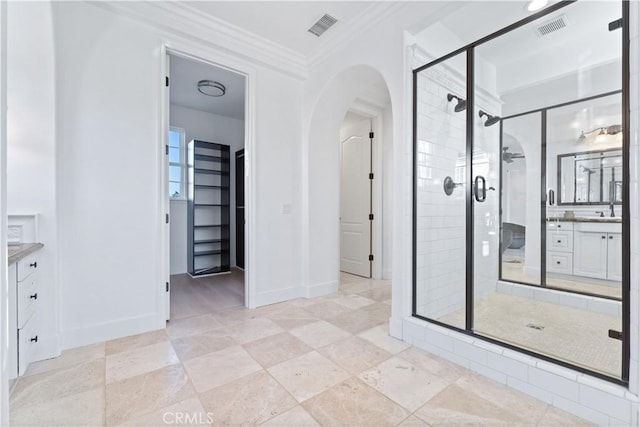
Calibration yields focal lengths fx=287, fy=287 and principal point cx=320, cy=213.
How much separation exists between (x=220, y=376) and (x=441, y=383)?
1331mm

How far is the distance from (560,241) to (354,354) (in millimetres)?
2881

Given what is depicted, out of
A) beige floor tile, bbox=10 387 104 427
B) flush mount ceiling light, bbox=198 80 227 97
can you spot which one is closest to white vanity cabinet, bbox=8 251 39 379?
beige floor tile, bbox=10 387 104 427

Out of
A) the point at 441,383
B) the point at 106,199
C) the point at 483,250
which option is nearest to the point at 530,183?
the point at 483,250

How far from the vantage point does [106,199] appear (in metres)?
2.29

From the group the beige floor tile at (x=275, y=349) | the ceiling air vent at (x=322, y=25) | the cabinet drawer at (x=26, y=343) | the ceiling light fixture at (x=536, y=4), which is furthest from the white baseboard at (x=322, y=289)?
the ceiling light fixture at (x=536, y=4)

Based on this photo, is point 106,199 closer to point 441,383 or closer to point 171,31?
point 171,31

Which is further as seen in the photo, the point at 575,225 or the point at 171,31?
the point at 575,225

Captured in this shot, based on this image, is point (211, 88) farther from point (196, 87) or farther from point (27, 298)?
point (27, 298)

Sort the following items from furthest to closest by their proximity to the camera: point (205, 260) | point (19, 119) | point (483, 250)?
1. point (205, 260)
2. point (483, 250)
3. point (19, 119)

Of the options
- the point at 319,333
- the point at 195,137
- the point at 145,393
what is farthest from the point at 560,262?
the point at 195,137

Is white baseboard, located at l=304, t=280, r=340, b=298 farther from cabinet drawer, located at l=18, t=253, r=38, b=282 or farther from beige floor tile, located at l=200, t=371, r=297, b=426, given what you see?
cabinet drawer, located at l=18, t=253, r=38, b=282

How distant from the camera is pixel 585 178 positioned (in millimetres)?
3119

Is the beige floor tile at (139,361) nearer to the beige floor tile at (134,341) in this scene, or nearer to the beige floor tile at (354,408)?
the beige floor tile at (134,341)

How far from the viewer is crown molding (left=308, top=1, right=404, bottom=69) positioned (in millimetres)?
2406
